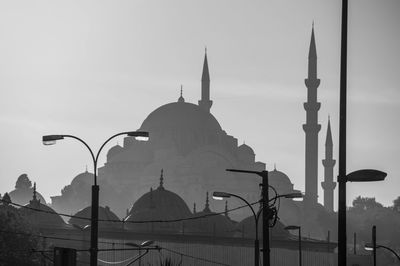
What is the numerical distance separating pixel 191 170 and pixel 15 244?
3199 inches

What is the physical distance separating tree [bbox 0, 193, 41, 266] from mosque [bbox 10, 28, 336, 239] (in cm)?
6983

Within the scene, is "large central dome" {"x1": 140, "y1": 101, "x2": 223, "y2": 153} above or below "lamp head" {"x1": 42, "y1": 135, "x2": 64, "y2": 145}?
above

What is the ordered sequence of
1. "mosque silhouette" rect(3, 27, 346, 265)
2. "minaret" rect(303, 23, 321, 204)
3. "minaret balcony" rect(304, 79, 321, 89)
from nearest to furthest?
"minaret balcony" rect(304, 79, 321, 89) < "minaret" rect(303, 23, 321, 204) < "mosque silhouette" rect(3, 27, 346, 265)

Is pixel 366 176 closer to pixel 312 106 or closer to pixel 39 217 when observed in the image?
pixel 39 217

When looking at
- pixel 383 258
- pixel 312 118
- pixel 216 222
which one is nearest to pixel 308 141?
pixel 312 118

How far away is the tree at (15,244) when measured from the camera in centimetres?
6675

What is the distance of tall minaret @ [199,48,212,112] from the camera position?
158 m

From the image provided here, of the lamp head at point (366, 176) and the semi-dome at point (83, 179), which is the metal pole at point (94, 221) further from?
the semi-dome at point (83, 179)

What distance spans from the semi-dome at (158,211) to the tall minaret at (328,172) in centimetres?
5322

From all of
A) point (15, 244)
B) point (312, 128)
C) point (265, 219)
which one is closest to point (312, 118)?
point (312, 128)

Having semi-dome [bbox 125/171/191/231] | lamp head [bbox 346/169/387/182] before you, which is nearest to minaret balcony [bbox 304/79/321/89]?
semi-dome [bbox 125/171/191/231]

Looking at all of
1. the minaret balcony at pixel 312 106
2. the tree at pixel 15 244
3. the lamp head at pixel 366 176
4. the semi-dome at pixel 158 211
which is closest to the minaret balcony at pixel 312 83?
the minaret balcony at pixel 312 106

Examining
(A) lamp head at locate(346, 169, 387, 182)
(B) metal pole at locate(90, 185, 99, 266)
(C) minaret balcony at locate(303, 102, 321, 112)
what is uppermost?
(C) minaret balcony at locate(303, 102, 321, 112)

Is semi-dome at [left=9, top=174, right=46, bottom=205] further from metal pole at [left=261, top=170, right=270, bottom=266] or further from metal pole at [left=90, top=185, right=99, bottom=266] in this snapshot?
metal pole at [left=90, top=185, right=99, bottom=266]
